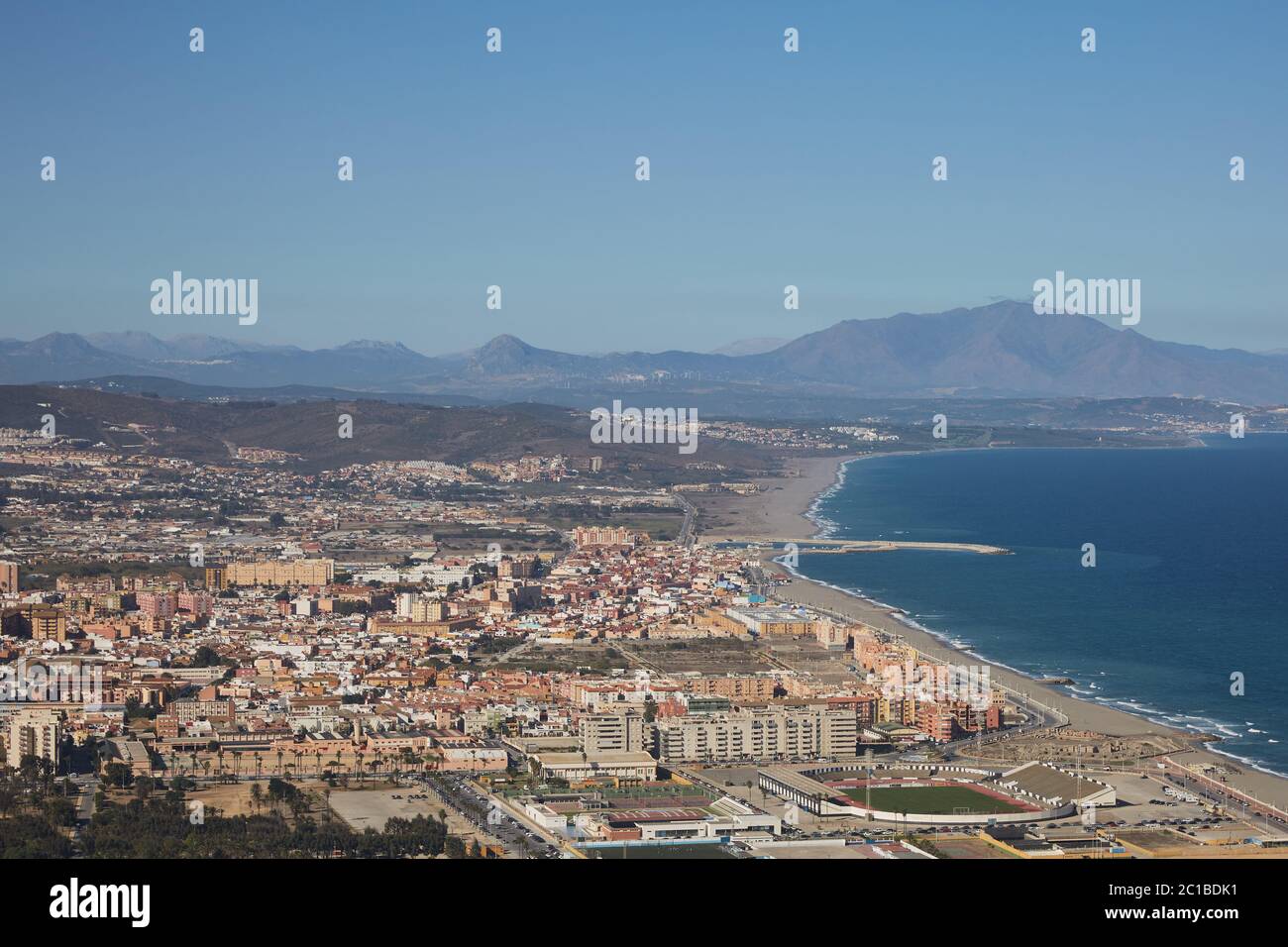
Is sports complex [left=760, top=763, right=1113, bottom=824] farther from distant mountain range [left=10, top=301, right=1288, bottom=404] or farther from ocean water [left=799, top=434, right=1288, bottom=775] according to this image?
distant mountain range [left=10, top=301, right=1288, bottom=404]

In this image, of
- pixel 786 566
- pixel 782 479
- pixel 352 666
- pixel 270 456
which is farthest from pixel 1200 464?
pixel 352 666

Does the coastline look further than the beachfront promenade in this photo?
No

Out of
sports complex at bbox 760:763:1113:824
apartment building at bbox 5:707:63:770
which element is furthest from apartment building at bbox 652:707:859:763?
apartment building at bbox 5:707:63:770

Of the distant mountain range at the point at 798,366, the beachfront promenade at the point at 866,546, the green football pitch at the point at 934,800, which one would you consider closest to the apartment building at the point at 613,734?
the green football pitch at the point at 934,800

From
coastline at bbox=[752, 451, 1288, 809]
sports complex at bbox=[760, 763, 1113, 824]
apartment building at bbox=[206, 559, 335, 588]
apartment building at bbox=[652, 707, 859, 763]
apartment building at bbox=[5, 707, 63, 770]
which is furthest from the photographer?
apartment building at bbox=[206, 559, 335, 588]

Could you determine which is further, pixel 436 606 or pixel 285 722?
pixel 436 606

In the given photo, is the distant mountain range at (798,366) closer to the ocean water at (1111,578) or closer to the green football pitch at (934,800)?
the ocean water at (1111,578)
